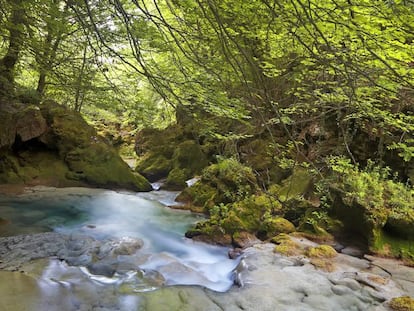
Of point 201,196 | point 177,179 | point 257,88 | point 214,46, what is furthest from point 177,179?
point 257,88

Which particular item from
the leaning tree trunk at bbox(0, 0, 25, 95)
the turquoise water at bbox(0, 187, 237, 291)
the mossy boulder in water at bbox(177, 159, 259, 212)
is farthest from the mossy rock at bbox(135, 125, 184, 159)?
the leaning tree trunk at bbox(0, 0, 25, 95)

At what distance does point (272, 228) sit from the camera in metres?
6.83

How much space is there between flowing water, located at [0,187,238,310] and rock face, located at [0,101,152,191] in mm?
734

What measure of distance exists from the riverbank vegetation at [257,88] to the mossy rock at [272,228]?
27 mm

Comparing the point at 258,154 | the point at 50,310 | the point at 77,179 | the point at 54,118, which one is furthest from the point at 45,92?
the point at 50,310

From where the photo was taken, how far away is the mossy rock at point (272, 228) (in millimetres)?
6770

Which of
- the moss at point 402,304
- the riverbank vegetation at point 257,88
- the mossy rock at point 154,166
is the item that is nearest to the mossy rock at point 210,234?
the riverbank vegetation at point 257,88

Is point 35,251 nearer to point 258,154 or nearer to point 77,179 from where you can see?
point 77,179

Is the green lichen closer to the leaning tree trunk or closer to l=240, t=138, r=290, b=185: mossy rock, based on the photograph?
l=240, t=138, r=290, b=185: mossy rock

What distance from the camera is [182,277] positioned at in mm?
4965

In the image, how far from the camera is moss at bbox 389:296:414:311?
396cm

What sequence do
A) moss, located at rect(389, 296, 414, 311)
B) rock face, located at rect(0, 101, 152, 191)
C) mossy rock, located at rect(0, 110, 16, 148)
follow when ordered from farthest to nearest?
rock face, located at rect(0, 101, 152, 191), mossy rock, located at rect(0, 110, 16, 148), moss, located at rect(389, 296, 414, 311)

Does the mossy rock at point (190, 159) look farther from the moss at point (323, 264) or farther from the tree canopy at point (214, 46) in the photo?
the moss at point (323, 264)

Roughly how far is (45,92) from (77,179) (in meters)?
2.87
